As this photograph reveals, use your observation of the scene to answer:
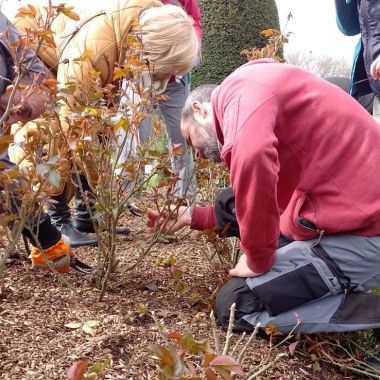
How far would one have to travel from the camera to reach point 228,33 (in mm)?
6707

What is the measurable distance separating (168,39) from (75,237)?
4.18 feet

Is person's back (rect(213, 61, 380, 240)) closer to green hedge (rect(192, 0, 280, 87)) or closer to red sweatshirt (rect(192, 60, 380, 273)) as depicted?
red sweatshirt (rect(192, 60, 380, 273))

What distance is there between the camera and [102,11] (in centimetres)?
284

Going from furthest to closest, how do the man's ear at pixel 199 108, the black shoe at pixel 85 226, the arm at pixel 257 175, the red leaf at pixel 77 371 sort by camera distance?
the black shoe at pixel 85 226 → the man's ear at pixel 199 108 → the arm at pixel 257 175 → the red leaf at pixel 77 371

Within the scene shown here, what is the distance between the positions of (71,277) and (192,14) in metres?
2.43

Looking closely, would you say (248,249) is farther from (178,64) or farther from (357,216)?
(178,64)

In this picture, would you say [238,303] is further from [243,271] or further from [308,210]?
[308,210]

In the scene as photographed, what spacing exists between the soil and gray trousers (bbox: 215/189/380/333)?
0.35ft

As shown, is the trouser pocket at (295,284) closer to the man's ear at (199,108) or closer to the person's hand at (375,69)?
the man's ear at (199,108)

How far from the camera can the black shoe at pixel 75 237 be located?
10.3 ft

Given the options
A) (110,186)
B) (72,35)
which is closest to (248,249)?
(110,186)

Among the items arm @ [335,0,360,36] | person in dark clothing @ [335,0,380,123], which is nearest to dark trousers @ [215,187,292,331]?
person in dark clothing @ [335,0,380,123]

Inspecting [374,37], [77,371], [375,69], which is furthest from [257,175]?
[374,37]

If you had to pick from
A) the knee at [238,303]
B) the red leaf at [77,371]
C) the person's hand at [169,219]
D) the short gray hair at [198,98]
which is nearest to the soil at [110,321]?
the knee at [238,303]
